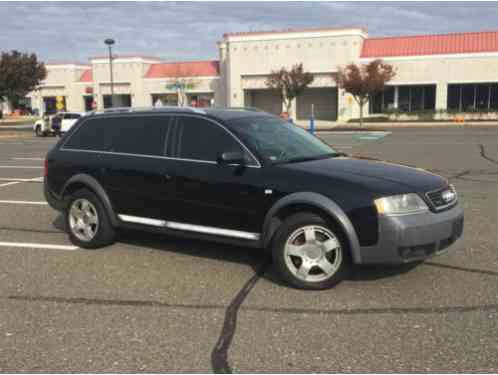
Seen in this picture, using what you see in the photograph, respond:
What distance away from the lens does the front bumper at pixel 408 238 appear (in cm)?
448

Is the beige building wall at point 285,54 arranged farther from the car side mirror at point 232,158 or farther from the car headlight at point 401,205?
the car headlight at point 401,205

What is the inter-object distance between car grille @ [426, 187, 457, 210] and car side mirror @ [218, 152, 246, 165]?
179cm

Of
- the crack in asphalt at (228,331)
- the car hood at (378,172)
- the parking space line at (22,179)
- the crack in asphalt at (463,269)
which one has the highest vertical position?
the car hood at (378,172)

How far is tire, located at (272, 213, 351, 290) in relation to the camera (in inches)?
186

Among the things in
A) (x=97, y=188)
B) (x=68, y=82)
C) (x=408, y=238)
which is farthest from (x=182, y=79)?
(x=408, y=238)

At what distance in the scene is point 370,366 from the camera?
3434 mm

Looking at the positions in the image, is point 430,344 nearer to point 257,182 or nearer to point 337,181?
point 337,181

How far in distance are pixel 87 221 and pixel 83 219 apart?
6cm

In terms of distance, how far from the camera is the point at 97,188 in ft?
20.4

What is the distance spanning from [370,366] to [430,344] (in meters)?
0.58

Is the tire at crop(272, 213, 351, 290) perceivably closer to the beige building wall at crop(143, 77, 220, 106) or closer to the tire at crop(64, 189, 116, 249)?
the tire at crop(64, 189, 116, 249)

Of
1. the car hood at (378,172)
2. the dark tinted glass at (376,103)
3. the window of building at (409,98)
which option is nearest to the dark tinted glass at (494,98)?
the window of building at (409,98)

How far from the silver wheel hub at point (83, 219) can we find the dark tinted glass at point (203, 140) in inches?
60.2

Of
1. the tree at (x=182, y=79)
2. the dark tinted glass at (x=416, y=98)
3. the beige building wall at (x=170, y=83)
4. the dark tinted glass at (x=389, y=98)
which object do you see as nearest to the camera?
the dark tinted glass at (x=416, y=98)
